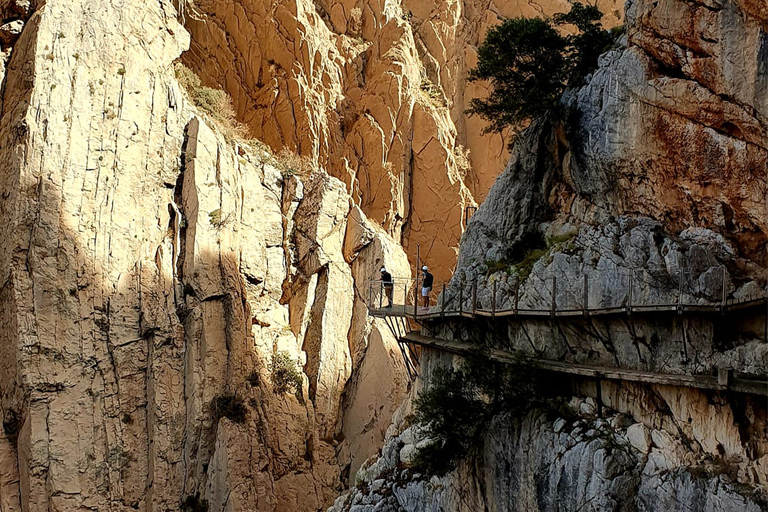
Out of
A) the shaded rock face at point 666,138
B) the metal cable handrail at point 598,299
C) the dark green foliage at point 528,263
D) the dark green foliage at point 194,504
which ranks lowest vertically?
the dark green foliage at point 194,504

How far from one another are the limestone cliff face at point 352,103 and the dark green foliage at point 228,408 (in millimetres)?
11585

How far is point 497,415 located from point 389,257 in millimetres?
14202

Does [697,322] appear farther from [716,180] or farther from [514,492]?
[514,492]

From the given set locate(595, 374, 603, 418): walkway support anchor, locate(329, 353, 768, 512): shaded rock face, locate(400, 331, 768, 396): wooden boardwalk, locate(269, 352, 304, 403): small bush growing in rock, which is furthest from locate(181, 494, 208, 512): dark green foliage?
locate(595, 374, 603, 418): walkway support anchor

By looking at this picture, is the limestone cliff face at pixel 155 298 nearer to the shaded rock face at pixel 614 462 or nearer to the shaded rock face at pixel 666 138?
the shaded rock face at pixel 614 462

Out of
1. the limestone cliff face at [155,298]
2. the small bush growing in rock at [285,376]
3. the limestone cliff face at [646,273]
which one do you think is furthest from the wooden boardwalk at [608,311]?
the limestone cliff face at [155,298]

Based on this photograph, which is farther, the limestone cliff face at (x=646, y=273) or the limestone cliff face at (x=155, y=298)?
the limestone cliff face at (x=155, y=298)

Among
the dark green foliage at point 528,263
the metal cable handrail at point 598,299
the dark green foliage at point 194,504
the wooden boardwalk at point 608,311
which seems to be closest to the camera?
the wooden boardwalk at point 608,311

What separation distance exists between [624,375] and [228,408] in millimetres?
16633

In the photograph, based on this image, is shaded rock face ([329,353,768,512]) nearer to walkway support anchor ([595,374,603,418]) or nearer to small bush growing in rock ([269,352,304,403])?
walkway support anchor ([595,374,603,418])

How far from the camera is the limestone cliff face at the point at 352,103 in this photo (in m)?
34.5

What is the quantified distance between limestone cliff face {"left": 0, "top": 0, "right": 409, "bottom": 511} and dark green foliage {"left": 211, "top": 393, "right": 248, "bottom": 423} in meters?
0.07

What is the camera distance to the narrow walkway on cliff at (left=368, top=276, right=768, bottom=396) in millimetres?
13703

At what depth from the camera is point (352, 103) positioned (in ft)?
119
